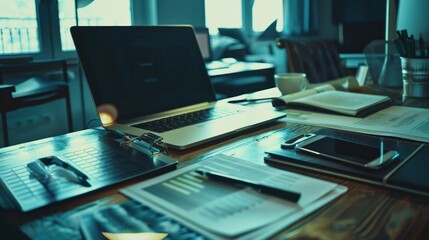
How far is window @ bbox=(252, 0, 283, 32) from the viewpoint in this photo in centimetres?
523

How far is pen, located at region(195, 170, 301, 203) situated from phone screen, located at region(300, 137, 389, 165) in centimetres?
16

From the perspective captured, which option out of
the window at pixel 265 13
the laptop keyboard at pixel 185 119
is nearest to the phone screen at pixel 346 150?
the laptop keyboard at pixel 185 119

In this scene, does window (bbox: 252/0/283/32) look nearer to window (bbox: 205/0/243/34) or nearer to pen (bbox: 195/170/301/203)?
window (bbox: 205/0/243/34)

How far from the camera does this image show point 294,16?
16.8ft

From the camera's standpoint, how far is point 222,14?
15.9 ft

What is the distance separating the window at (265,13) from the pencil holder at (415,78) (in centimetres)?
413

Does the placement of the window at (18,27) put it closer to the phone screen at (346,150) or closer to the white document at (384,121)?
the white document at (384,121)

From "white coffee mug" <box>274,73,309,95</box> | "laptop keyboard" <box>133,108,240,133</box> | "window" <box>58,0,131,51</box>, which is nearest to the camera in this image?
"laptop keyboard" <box>133,108,240,133</box>

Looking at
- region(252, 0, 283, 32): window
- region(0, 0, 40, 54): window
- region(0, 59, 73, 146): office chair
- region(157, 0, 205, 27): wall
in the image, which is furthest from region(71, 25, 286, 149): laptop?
region(252, 0, 283, 32): window

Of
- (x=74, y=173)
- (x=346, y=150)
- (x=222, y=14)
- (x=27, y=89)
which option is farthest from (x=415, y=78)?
(x=222, y=14)

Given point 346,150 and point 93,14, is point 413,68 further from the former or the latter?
point 93,14

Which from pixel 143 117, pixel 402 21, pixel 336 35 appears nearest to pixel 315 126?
pixel 143 117

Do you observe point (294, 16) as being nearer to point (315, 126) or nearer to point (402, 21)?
point (402, 21)

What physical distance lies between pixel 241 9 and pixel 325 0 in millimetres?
1168
